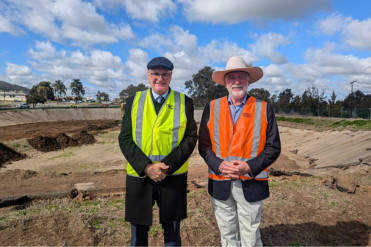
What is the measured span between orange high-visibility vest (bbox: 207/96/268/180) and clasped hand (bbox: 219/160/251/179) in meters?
0.08

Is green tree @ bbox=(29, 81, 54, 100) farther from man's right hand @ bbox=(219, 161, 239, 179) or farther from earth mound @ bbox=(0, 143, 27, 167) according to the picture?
man's right hand @ bbox=(219, 161, 239, 179)

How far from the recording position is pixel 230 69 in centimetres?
279

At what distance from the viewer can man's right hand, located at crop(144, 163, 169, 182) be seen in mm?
2555

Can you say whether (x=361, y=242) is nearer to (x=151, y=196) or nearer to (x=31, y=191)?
(x=151, y=196)

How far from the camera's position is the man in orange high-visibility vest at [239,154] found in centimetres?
264

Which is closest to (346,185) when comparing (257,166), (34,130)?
(257,166)

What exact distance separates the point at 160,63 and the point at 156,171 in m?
1.10

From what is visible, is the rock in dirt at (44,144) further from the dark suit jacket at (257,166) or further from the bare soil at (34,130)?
the dark suit jacket at (257,166)

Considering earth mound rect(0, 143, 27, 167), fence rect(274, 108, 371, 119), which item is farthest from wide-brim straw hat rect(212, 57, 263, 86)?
fence rect(274, 108, 371, 119)

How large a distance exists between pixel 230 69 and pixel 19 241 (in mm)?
3456

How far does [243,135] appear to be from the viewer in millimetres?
2701

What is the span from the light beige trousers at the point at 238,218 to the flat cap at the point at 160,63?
4.49 ft

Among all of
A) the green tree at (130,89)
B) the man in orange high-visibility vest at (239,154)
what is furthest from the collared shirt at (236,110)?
the green tree at (130,89)

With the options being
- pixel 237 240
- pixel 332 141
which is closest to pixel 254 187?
pixel 237 240
